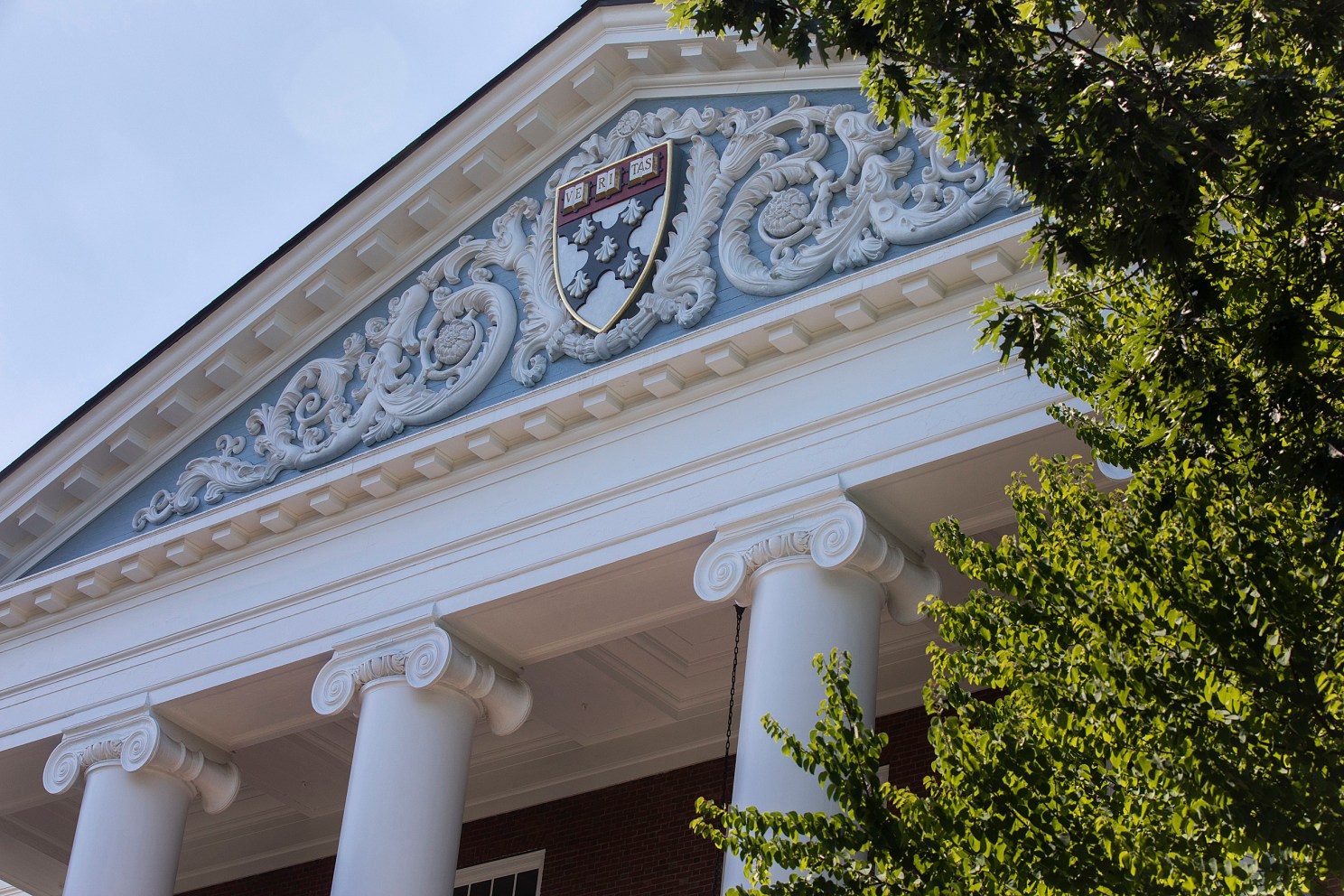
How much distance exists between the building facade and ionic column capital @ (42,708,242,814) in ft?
0.13

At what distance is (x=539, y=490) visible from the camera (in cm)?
1477

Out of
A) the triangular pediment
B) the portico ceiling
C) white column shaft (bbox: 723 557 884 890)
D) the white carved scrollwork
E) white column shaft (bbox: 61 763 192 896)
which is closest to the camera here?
white column shaft (bbox: 723 557 884 890)

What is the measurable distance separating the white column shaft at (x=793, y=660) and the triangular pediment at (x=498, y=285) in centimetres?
198

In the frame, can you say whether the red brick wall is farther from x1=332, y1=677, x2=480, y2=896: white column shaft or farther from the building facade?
x1=332, y1=677, x2=480, y2=896: white column shaft

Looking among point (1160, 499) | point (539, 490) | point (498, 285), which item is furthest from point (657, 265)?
point (1160, 499)

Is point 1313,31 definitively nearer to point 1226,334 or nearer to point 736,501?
point 1226,334

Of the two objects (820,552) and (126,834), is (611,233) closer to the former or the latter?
(820,552)

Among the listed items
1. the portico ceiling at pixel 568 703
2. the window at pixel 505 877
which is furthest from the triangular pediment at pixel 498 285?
the window at pixel 505 877

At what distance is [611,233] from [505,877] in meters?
7.47

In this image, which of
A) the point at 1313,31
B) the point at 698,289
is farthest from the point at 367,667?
the point at 1313,31

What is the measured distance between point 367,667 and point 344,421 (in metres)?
2.77

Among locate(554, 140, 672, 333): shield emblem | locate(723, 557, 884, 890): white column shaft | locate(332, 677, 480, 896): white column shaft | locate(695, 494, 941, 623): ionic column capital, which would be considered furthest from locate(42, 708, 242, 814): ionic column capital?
locate(723, 557, 884, 890): white column shaft

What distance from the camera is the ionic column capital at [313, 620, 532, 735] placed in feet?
47.6

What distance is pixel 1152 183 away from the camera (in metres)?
7.37
